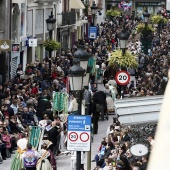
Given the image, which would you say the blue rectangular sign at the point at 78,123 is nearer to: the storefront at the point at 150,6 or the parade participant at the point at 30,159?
the parade participant at the point at 30,159

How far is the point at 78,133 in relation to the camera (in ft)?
46.1

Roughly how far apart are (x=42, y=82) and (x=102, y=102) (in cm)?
539

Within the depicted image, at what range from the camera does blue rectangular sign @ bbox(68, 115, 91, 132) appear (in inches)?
553

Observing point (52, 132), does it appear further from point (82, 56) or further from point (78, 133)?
point (78, 133)

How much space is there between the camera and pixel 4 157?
22.0m

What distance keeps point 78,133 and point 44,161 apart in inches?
146

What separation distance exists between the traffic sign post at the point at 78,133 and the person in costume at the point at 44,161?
3413mm

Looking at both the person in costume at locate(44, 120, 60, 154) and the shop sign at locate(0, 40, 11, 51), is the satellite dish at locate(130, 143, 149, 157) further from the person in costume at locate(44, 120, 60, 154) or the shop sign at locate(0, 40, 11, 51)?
the shop sign at locate(0, 40, 11, 51)

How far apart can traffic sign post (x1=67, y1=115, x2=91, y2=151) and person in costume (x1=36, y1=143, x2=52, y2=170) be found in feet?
11.2

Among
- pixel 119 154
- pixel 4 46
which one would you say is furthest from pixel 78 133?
pixel 4 46

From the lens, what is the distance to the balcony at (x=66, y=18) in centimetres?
5783

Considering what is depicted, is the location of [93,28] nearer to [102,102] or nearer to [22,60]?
[22,60]

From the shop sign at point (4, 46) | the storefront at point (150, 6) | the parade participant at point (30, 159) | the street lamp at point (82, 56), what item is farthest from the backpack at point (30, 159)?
the storefront at point (150, 6)

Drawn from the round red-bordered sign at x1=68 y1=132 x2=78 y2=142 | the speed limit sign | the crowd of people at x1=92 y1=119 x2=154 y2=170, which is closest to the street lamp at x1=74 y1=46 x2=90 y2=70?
the round red-bordered sign at x1=68 y1=132 x2=78 y2=142
